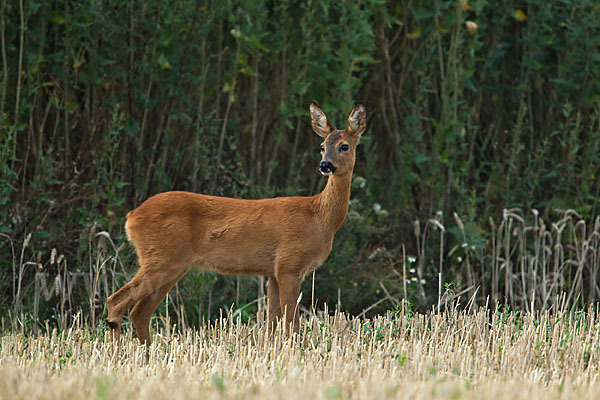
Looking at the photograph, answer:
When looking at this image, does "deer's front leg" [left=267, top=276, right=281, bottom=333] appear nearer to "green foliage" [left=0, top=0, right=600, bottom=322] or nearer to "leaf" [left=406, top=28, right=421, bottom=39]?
"green foliage" [left=0, top=0, right=600, bottom=322]

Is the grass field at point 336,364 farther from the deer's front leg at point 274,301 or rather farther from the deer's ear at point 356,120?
the deer's ear at point 356,120

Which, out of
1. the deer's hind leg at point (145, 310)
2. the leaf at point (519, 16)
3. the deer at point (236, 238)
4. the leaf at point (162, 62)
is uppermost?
the leaf at point (519, 16)

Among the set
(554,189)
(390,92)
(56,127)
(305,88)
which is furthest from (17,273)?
(554,189)

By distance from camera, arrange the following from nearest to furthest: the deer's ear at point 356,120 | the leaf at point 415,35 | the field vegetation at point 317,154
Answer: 1. the deer's ear at point 356,120
2. the field vegetation at point 317,154
3. the leaf at point 415,35

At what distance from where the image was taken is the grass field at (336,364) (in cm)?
395

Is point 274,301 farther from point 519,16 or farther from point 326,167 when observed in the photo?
point 519,16

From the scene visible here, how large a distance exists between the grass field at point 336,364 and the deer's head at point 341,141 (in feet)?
3.46

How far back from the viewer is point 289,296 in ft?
19.1

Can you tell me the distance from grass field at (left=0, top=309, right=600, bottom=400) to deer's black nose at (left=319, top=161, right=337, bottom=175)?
103 cm

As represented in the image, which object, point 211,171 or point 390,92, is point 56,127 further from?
point 390,92

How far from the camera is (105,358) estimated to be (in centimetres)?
517

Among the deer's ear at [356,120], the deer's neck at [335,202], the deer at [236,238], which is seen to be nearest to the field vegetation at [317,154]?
the deer at [236,238]

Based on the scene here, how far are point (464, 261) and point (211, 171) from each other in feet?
8.05

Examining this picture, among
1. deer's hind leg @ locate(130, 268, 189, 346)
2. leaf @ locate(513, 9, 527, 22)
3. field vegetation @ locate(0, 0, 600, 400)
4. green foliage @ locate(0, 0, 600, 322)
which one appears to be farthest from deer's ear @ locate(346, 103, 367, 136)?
leaf @ locate(513, 9, 527, 22)
